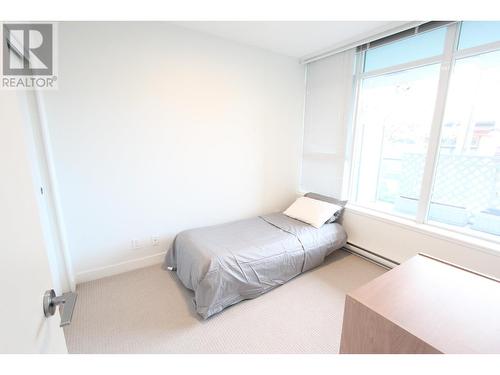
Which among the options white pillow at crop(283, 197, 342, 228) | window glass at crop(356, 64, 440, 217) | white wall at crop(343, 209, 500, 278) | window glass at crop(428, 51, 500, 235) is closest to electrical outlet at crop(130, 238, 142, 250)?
white pillow at crop(283, 197, 342, 228)

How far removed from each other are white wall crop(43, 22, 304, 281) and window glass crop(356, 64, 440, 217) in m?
1.11

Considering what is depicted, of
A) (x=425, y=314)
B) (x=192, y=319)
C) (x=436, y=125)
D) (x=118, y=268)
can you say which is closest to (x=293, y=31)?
(x=436, y=125)

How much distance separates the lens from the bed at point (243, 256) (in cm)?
178

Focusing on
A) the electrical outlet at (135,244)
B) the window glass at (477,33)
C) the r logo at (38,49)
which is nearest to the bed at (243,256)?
the electrical outlet at (135,244)

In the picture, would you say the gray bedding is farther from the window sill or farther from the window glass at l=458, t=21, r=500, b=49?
the window glass at l=458, t=21, r=500, b=49

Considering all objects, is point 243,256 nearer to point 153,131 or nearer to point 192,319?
point 192,319

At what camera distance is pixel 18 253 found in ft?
1.88

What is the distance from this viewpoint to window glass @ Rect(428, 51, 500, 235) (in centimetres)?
184

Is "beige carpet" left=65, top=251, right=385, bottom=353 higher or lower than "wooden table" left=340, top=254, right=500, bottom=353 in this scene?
lower

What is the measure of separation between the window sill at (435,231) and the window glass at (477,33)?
1602mm

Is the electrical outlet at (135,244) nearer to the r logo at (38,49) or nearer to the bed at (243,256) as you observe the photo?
the bed at (243,256)

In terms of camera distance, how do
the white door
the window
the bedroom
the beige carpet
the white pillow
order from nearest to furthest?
the white door, the beige carpet, the bedroom, the window, the white pillow

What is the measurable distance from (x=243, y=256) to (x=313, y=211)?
118 cm
